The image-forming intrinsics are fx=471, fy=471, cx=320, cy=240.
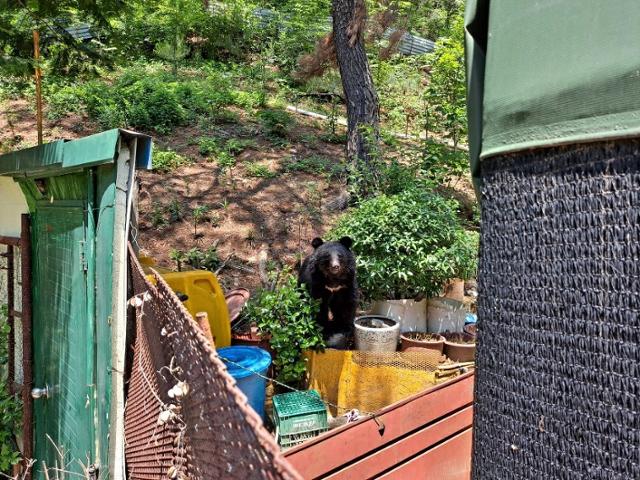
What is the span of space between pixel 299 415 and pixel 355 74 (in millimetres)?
6363

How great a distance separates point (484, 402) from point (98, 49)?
17.4 feet

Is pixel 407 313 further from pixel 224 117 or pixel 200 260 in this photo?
pixel 224 117

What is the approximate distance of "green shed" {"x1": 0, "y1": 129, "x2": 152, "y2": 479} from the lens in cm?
237

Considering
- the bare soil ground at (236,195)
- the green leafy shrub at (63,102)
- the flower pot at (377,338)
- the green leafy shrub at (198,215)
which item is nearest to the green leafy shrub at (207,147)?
the bare soil ground at (236,195)

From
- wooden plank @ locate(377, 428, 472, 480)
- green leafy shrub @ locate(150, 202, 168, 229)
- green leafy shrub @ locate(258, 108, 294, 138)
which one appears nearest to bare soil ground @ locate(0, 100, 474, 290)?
green leafy shrub @ locate(150, 202, 168, 229)

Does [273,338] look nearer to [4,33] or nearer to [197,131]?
[4,33]

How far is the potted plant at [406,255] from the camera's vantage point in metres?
4.96

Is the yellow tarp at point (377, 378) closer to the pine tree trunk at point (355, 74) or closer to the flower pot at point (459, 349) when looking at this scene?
the flower pot at point (459, 349)

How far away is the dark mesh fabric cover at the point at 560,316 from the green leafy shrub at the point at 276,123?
416 inches

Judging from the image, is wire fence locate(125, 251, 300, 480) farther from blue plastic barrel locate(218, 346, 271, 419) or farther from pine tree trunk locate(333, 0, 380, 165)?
pine tree trunk locate(333, 0, 380, 165)

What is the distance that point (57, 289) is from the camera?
318 cm

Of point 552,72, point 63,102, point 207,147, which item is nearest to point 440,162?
point 207,147

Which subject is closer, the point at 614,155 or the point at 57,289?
the point at 614,155

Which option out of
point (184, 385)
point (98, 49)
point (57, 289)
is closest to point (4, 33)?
point (98, 49)
